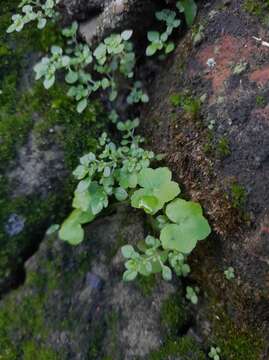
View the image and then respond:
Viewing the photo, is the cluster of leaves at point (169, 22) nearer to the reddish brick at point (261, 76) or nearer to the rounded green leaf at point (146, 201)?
the reddish brick at point (261, 76)

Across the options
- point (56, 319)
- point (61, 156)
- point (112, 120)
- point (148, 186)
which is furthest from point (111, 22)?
point (56, 319)

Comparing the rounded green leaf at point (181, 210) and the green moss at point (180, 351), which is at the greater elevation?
the rounded green leaf at point (181, 210)

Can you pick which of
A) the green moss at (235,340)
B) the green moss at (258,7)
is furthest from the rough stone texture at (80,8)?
the green moss at (235,340)

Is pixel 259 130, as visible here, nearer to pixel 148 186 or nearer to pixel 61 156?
pixel 148 186

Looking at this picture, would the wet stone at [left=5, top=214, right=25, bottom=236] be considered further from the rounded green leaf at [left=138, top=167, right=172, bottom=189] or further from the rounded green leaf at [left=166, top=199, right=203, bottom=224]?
the rounded green leaf at [left=166, top=199, right=203, bottom=224]

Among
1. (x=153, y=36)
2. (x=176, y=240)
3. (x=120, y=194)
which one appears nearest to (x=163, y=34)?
(x=153, y=36)

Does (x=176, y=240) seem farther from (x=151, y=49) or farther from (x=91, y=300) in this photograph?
(x=151, y=49)

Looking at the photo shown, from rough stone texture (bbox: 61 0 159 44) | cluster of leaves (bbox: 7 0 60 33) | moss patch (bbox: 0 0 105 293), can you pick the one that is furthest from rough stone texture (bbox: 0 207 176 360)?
cluster of leaves (bbox: 7 0 60 33)
